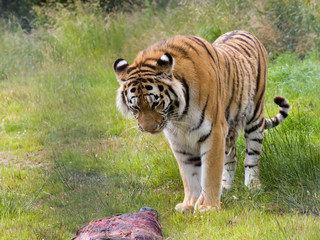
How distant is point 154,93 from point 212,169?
0.93 metres

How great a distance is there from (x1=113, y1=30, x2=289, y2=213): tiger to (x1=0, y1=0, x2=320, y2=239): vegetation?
0.25m

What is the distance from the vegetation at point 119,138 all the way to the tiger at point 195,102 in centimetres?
25

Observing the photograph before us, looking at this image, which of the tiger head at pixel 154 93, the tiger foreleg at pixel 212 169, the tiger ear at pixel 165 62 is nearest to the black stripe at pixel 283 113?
the tiger foreleg at pixel 212 169

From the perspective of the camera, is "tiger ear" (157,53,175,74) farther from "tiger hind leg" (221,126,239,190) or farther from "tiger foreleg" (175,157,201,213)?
"tiger hind leg" (221,126,239,190)

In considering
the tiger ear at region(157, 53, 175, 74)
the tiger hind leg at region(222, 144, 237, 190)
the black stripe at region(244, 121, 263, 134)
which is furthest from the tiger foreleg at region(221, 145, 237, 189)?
the tiger ear at region(157, 53, 175, 74)

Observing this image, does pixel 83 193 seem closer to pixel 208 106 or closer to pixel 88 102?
pixel 208 106

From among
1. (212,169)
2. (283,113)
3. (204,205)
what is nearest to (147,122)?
(212,169)

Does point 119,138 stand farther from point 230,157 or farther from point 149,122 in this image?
point 149,122

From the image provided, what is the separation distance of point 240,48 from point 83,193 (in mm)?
2300

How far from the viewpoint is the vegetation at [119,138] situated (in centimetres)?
423

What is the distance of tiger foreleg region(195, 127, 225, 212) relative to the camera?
14.8ft

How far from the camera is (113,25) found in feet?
36.3

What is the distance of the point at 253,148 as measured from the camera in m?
5.35

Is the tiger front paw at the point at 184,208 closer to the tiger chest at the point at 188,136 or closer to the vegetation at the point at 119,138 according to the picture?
the vegetation at the point at 119,138
